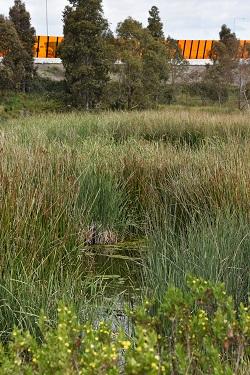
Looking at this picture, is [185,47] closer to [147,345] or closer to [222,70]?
[222,70]

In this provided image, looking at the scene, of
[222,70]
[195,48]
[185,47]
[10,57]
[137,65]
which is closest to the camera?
[137,65]

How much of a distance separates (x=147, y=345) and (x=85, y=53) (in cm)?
2152

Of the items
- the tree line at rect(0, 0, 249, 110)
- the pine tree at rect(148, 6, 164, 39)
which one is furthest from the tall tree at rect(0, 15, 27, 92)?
the pine tree at rect(148, 6, 164, 39)

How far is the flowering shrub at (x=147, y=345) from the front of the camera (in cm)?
159

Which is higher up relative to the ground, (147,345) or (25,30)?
(25,30)

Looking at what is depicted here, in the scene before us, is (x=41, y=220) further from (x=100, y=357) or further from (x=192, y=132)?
(x=192, y=132)

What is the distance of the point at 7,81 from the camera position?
26.0m

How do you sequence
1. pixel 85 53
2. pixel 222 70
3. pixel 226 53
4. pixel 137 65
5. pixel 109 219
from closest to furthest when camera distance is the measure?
pixel 109 219, pixel 137 65, pixel 85 53, pixel 222 70, pixel 226 53

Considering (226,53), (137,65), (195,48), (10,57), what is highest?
(195,48)

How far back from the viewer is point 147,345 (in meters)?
1.59

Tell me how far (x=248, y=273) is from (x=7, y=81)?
24.4 meters

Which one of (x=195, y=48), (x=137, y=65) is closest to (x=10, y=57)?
(x=137, y=65)

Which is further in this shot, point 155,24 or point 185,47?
point 185,47

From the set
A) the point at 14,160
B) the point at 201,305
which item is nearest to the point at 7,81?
the point at 14,160
